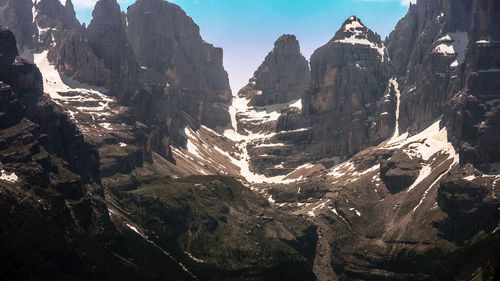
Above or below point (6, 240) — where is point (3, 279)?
below

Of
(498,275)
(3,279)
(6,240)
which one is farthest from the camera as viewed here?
(498,275)

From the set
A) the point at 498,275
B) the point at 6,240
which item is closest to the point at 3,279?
the point at 6,240

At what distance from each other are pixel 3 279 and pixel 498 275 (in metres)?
134

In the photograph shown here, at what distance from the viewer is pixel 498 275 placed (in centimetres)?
18612

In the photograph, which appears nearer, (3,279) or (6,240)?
(6,240)

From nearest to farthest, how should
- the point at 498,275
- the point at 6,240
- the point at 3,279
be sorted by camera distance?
the point at 6,240 → the point at 3,279 → the point at 498,275

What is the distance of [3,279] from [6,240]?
11327 mm

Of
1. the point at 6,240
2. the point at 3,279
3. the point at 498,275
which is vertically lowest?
the point at 498,275

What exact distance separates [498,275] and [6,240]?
139m

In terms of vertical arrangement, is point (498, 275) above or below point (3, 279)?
below

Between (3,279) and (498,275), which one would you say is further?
(498,275)

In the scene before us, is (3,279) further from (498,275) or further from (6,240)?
(498,275)

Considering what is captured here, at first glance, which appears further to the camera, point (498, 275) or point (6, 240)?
point (498, 275)

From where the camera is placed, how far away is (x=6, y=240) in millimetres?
86375
